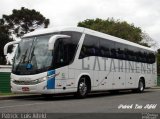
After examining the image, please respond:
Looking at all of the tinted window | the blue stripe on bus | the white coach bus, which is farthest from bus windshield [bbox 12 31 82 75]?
the tinted window

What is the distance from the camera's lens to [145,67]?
30.6m

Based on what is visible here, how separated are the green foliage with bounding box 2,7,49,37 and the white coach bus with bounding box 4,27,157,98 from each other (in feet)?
160

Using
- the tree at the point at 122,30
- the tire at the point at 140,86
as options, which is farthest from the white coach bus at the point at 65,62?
the tree at the point at 122,30

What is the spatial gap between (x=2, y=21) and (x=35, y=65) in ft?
180

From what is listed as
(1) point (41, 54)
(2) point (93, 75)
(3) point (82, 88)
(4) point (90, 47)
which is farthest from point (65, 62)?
(2) point (93, 75)

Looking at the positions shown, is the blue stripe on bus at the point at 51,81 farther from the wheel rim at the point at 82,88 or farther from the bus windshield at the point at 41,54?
the wheel rim at the point at 82,88

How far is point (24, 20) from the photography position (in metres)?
73.1

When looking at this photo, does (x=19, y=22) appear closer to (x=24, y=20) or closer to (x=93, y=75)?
(x=24, y=20)

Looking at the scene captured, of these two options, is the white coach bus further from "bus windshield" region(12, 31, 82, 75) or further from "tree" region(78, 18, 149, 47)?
"tree" region(78, 18, 149, 47)

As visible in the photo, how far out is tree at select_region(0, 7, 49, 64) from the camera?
71125mm

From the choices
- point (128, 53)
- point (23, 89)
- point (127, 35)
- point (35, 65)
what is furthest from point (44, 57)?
point (127, 35)

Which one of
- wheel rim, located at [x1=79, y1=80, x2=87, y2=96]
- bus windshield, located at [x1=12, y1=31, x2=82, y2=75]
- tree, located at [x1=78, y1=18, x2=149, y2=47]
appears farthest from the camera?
tree, located at [x1=78, y1=18, x2=149, y2=47]

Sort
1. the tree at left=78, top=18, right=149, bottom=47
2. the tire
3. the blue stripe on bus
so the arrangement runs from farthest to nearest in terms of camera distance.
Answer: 1. the tree at left=78, top=18, right=149, bottom=47
2. the tire
3. the blue stripe on bus

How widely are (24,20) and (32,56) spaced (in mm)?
55376
